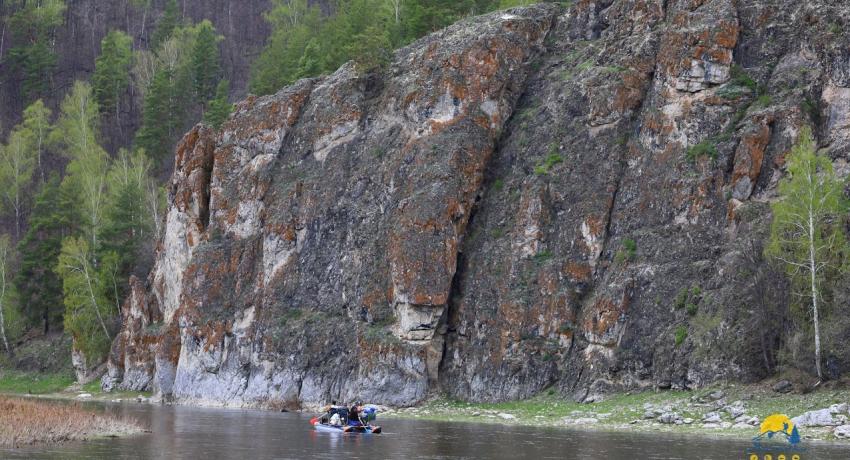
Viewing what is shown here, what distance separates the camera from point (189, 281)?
7731 cm

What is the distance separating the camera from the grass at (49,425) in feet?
126

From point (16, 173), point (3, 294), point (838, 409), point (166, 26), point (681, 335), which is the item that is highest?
point (166, 26)

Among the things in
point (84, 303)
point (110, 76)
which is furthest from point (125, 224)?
point (110, 76)

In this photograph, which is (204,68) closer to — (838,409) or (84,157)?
(84,157)

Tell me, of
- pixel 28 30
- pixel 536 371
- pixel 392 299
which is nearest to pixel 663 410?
pixel 536 371

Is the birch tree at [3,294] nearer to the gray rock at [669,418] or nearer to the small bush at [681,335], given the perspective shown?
the small bush at [681,335]

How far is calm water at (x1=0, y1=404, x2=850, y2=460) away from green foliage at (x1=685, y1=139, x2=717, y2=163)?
21.2 m

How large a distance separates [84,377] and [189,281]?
18.6 meters

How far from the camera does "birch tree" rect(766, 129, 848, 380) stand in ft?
160

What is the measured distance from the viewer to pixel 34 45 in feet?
435

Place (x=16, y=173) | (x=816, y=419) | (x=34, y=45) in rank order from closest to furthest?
(x=816, y=419) → (x=16, y=173) → (x=34, y=45)

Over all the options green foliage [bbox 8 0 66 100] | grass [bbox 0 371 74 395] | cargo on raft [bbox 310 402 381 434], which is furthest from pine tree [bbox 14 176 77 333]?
cargo on raft [bbox 310 402 381 434]

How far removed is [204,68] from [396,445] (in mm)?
92236

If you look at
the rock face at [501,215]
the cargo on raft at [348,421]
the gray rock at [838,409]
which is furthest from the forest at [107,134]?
the gray rock at [838,409]
